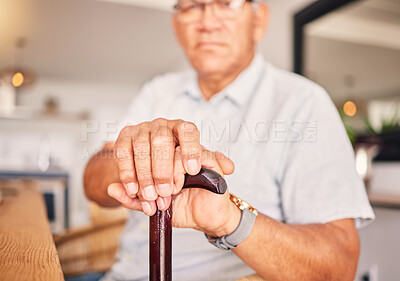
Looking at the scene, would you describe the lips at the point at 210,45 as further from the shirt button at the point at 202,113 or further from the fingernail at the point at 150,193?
the fingernail at the point at 150,193

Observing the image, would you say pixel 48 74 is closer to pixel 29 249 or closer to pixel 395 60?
pixel 395 60

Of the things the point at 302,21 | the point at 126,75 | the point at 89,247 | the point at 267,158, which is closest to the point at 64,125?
the point at 126,75

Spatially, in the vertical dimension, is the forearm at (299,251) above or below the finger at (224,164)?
below

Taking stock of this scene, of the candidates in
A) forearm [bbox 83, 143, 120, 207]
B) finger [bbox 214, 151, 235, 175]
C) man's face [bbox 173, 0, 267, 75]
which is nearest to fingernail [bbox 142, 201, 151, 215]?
finger [bbox 214, 151, 235, 175]

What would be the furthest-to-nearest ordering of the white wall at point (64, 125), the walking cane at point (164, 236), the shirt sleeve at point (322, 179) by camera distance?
the white wall at point (64, 125), the shirt sleeve at point (322, 179), the walking cane at point (164, 236)

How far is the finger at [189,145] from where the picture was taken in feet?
1.33

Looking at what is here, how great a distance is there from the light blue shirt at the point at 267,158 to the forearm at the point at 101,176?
114mm

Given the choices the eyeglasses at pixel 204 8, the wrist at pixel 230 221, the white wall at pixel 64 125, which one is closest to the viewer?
the wrist at pixel 230 221

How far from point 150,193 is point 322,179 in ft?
1.40

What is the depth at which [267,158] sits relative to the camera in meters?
0.82

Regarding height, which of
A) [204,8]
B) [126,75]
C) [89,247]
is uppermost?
[126,75]

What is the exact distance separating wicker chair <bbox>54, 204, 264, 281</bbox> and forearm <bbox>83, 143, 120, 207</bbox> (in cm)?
24

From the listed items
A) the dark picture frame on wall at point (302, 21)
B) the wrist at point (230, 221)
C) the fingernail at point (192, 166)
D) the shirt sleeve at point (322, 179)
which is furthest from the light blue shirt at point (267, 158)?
the dark picture frame on wall at point (302, 21)

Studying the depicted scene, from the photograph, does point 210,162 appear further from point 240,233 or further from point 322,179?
point 322,179
